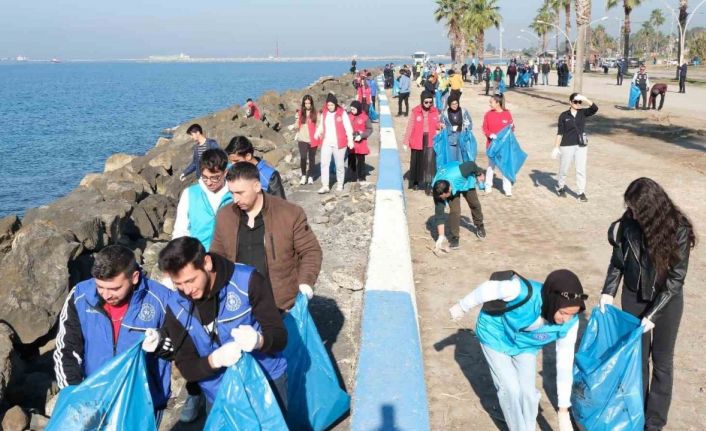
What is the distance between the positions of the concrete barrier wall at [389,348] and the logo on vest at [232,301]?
1272mm

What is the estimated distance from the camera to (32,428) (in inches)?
202

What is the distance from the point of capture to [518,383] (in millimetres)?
3807

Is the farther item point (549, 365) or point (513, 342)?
point (549, 365)

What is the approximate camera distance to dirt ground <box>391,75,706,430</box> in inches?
181

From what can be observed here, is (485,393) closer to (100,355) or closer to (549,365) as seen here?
(549,365)

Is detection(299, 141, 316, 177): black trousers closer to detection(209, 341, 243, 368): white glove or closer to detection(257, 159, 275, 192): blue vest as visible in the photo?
detection(257, 159, 275, 192): blue vest

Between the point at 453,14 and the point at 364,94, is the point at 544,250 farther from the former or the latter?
the point at 453,14

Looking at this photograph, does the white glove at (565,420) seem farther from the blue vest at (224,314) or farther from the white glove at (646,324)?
the blue vest at (224,314)

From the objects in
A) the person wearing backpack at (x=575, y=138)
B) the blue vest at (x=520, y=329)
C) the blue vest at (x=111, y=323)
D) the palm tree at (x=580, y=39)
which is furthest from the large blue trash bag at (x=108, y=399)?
the palm tree at (x=580, y=39)

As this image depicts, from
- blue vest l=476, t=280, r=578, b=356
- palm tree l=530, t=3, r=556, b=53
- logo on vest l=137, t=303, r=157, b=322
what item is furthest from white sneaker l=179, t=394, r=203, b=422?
palm tree l=530, t=3, r=556, b=53

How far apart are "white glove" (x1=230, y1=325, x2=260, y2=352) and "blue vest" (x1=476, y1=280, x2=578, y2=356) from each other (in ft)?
4.85

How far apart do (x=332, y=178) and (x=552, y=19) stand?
84452 millimetres

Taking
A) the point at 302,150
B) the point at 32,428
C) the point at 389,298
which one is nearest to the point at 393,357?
the point at 389,298

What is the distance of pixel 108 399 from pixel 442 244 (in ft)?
17.9
